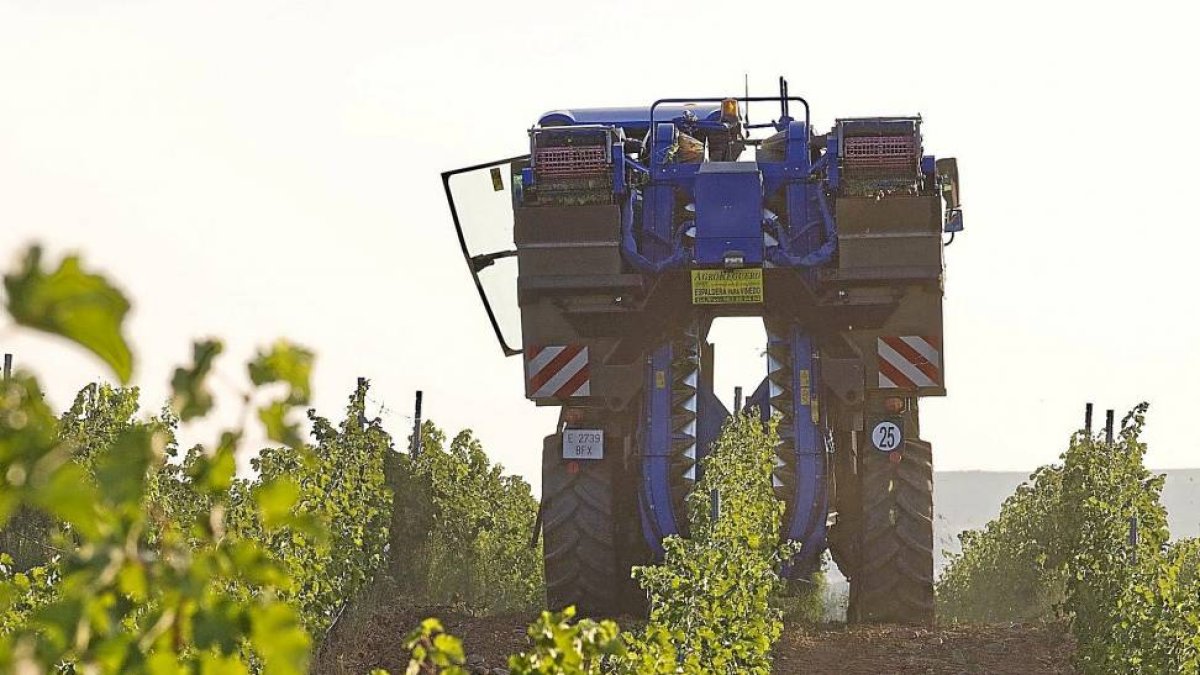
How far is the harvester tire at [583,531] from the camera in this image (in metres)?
11.2

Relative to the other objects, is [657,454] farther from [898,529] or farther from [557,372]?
[898,529]

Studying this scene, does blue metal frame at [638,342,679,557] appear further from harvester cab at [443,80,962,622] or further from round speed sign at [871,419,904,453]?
round speed sign at [871,419,904,453]

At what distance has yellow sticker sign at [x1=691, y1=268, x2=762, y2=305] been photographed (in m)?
10.6

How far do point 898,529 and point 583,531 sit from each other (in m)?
1.57

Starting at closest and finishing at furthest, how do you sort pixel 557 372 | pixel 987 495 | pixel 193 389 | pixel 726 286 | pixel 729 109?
pixel 193 389 < pixel 726 286 < pixel 557 372 < pixel 729 109 < pixel 987 495

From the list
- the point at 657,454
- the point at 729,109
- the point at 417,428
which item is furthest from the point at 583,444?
the point at 417,428

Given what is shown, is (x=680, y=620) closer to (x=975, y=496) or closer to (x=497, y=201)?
(x=497, y=201)

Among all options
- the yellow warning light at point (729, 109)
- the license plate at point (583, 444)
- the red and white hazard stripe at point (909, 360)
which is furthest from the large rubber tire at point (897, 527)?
the yellow warning light at point (729, 109)

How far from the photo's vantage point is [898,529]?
1127 cm

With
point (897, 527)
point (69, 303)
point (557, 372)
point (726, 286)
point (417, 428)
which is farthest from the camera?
point (417, 428)

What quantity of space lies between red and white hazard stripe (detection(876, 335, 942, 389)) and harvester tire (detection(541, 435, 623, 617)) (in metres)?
1.48

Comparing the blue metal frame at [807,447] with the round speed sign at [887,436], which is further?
the round speed sign at [887,436]

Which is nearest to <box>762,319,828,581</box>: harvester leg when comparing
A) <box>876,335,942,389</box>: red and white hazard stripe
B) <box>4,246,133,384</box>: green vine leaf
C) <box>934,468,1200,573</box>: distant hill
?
<box>876,335,942,389</box>: red and white hazard stripe

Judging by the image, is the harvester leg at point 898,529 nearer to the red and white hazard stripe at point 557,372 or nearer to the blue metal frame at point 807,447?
the blue metal frame at point 807,447
